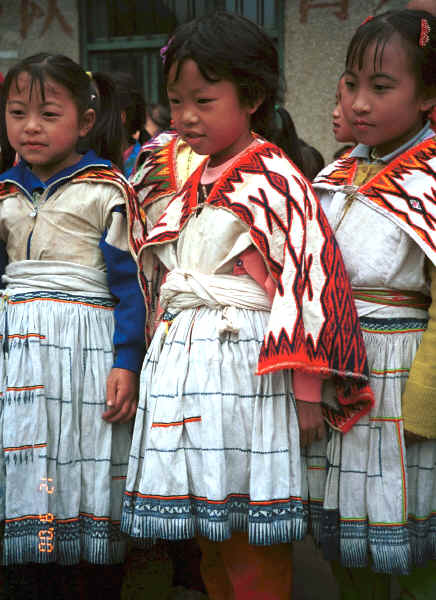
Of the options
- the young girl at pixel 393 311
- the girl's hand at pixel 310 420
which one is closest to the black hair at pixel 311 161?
the young girl at pixel 393 311

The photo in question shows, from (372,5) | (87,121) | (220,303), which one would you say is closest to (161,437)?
(220,303)

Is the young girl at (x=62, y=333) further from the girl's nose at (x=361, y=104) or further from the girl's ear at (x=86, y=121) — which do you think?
the girl's nose at (x=361, y=104)

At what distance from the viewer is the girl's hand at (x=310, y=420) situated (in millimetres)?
1853

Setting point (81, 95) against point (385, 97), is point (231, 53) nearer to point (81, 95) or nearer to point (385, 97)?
point (385, 97)

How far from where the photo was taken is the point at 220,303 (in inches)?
74.7

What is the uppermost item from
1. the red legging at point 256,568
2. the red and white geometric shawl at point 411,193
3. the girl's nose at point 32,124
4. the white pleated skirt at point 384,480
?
the girl's nose at point 32,124

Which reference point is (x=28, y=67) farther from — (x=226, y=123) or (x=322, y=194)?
(x=322, y=194)

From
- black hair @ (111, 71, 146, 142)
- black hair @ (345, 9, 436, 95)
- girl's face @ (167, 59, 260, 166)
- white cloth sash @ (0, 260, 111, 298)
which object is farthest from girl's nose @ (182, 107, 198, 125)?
black hair @ (111, 71, 146, 142)

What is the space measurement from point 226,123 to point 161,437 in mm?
882

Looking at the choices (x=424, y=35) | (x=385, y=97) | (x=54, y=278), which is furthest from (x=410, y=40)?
(x=54, y=278)

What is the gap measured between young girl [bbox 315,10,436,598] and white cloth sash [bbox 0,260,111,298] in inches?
31.7

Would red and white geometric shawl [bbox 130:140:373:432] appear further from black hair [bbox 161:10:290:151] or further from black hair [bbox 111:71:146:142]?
black hair [bbox 111:71:146:142]

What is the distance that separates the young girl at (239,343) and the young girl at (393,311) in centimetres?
10

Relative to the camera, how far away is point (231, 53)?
190 centimetres
